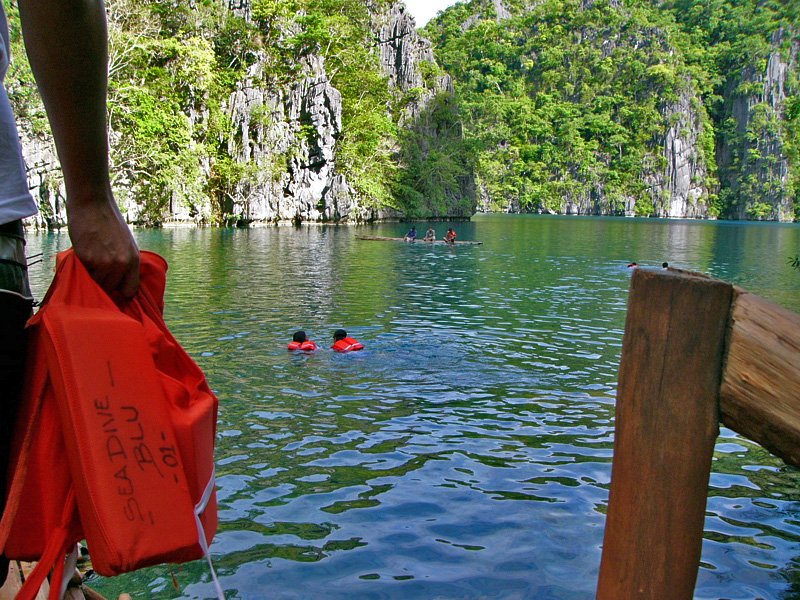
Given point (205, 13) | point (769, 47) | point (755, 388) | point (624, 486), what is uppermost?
point (769, 47)

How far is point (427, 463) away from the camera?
6.77 m

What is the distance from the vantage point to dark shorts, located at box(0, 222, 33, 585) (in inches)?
60.4

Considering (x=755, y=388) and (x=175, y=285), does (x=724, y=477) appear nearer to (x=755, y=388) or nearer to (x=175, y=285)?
(x=755, y=388)

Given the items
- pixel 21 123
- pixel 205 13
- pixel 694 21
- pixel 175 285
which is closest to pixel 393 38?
pixel 205 13

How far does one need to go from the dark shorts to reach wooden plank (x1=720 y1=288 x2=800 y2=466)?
169 centimetres

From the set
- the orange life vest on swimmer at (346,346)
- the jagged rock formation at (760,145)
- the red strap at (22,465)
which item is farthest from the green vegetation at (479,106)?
the red strap at (22,465)

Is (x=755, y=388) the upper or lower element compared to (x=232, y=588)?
upper

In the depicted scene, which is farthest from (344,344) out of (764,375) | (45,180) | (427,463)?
(45,180)

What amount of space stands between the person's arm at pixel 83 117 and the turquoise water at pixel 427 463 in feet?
2.62

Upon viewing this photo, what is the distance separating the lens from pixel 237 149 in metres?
47.5

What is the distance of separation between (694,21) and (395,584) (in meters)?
157

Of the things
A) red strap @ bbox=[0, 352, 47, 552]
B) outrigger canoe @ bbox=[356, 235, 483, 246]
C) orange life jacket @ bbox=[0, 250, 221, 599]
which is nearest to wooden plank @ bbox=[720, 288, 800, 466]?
orange life jacket @ bbox=[0, 250, 221, 599]

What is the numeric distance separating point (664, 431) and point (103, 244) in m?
1.50

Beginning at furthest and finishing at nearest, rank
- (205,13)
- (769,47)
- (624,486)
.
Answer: (769,47)
(205,13)
(624,486)
